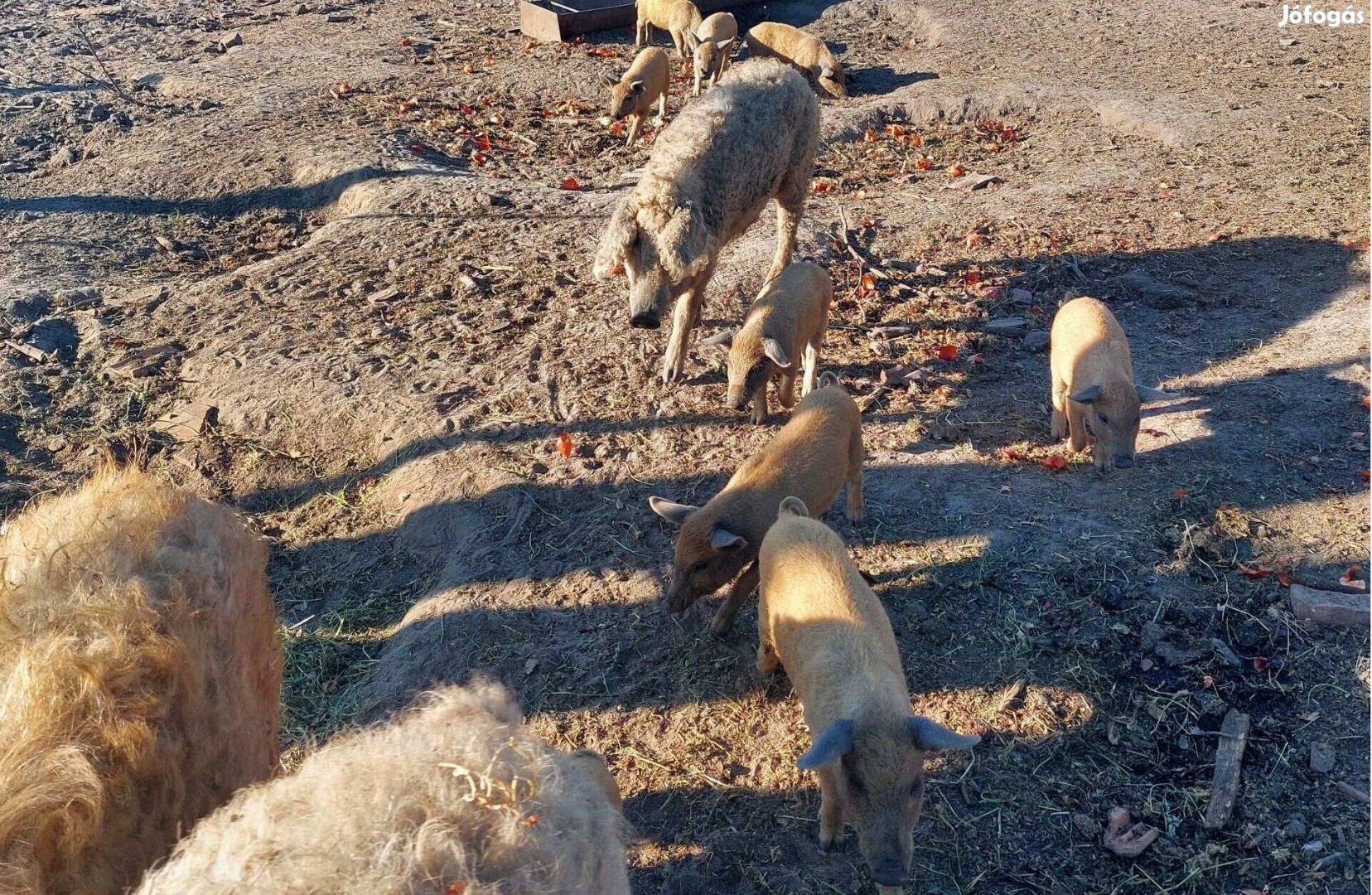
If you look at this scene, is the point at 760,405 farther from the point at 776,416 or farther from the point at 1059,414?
the point at 1059,414

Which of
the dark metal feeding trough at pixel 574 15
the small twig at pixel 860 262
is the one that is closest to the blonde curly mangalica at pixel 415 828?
the small twig at pixel 860 262

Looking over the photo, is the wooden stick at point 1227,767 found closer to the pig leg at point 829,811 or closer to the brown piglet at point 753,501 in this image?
the pig leg at point 829,811

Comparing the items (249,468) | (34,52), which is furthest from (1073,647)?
(34,52)

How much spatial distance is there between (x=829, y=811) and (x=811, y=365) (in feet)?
12.7

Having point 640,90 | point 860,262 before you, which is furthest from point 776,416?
point 640,90

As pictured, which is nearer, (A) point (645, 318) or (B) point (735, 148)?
(A) point (645, 318)

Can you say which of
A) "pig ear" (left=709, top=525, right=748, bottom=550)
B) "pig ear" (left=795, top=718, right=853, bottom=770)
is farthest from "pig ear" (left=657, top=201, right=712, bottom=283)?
"pig ear" (left=795, top=718, right=853, bottom=770)

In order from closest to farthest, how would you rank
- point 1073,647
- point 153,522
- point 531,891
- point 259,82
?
point 531,891 → point 153,522 → point 1073,647 → point 259,82

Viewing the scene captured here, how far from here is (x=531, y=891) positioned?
1684mm

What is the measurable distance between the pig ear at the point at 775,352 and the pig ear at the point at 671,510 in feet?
4.26

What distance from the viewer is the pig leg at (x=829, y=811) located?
3990mm

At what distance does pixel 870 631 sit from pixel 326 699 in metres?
2.75

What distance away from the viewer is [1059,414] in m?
6.60

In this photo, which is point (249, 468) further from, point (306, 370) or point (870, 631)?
point (870, 631)
